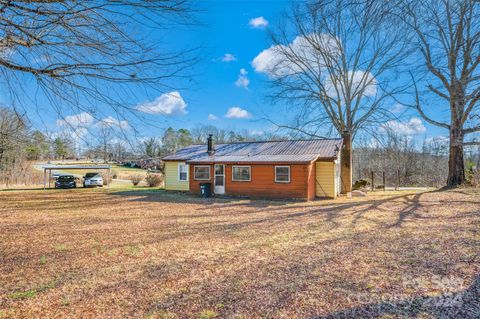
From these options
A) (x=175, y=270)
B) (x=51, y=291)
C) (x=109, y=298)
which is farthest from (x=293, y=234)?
(x=51, y=291)

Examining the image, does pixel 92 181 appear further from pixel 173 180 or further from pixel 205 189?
pixel 205 189

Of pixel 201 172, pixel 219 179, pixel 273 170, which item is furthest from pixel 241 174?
pixel 201 172

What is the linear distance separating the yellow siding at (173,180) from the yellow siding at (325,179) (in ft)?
29.7

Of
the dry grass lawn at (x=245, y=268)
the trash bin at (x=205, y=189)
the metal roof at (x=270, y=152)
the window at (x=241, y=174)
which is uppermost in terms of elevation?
the metal roof at (x=270, y=152)

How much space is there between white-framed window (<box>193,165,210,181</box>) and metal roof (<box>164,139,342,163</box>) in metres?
0.50

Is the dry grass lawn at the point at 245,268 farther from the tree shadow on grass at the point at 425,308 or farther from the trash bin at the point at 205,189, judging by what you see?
the trash bin at the point at 205,189

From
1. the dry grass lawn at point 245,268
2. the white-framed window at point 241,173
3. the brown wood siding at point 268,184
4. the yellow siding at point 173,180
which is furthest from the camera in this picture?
the yellow siding at point 173,180

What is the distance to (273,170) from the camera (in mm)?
15844

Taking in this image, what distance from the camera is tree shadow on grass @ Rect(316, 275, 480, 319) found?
124 inches

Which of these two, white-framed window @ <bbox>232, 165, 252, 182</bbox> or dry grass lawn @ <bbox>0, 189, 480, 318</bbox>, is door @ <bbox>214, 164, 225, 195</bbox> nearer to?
white-framed window @ <bbox>232, 165, 252, 182</bbox>

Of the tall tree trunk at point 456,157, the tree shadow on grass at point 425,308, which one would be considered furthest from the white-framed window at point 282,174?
the tree shadow on grass at point 425,308

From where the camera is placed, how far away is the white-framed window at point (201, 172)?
702 inches

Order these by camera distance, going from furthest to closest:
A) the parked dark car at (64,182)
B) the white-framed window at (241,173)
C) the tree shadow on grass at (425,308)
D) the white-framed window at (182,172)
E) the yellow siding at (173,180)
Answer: the parked dark car at (64,182)
the yellow siding at (173,180)
the white-framed window at (182,172)
the white-framed window at (241,173)
the tree shadow on grass at (425,308)

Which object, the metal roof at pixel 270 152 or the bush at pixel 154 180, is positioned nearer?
the metal roof at pixel 270 152
